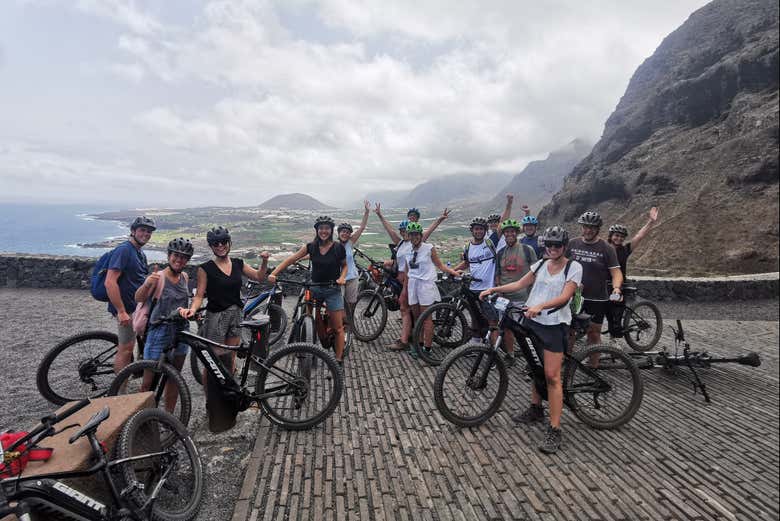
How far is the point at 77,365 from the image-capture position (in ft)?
16.2

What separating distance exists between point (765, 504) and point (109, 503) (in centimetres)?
577

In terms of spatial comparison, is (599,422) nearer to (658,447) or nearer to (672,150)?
(658,447)

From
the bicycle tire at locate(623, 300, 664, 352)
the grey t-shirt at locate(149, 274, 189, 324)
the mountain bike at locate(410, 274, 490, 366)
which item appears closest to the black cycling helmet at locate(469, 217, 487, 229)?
the mountain bike at locate(410, 274, 490, 366)

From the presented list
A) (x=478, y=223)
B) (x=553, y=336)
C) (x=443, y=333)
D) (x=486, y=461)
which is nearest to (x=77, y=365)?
(x=486, y=461)

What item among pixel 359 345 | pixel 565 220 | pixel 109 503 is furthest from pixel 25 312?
pixel 565 220

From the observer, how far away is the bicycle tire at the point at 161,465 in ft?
9.62

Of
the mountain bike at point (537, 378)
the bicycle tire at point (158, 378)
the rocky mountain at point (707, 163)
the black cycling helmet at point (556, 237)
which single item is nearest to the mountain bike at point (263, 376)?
the bicycle tire at point (158, 378)

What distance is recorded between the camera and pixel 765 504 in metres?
3.51

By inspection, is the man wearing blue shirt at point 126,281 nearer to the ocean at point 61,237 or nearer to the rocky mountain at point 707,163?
the ocean at point 61,237

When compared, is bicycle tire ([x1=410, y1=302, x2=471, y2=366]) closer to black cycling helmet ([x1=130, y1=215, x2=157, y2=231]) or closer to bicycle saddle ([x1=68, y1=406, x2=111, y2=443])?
black cycling helmet ([x1=130, y1=215, x2=157, y2=231])

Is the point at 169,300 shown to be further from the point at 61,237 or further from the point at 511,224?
the point at 61,237

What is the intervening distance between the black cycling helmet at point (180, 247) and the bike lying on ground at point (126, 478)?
181 cm

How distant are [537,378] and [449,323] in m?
2.49

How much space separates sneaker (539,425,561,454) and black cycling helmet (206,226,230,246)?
4.42m
